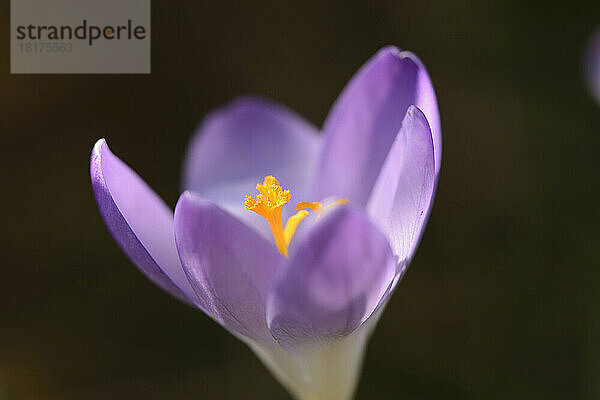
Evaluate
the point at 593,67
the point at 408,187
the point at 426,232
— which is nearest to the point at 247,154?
the point at 408,187

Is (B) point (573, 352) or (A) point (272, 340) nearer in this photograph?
(A) point (272, 340)

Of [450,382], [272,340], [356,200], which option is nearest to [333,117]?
[356,200]

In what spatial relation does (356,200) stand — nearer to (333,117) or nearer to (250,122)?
(333,117)

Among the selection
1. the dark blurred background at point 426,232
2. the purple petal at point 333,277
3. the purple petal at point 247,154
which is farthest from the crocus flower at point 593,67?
the purple petal at point 333,277

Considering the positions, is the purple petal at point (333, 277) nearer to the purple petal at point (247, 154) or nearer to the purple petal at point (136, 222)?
the purple petal at point (136, 222)

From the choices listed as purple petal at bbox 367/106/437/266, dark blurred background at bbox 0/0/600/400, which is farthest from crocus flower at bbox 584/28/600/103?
purple petal at bbox 367/106/437/266

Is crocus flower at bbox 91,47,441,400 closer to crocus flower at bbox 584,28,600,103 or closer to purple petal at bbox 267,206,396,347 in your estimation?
purple petal at bbox 267,206,396,347

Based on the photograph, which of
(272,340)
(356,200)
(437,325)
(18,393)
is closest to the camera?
(272,340)

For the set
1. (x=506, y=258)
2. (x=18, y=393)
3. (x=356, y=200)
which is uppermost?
(x=356, y=200)
